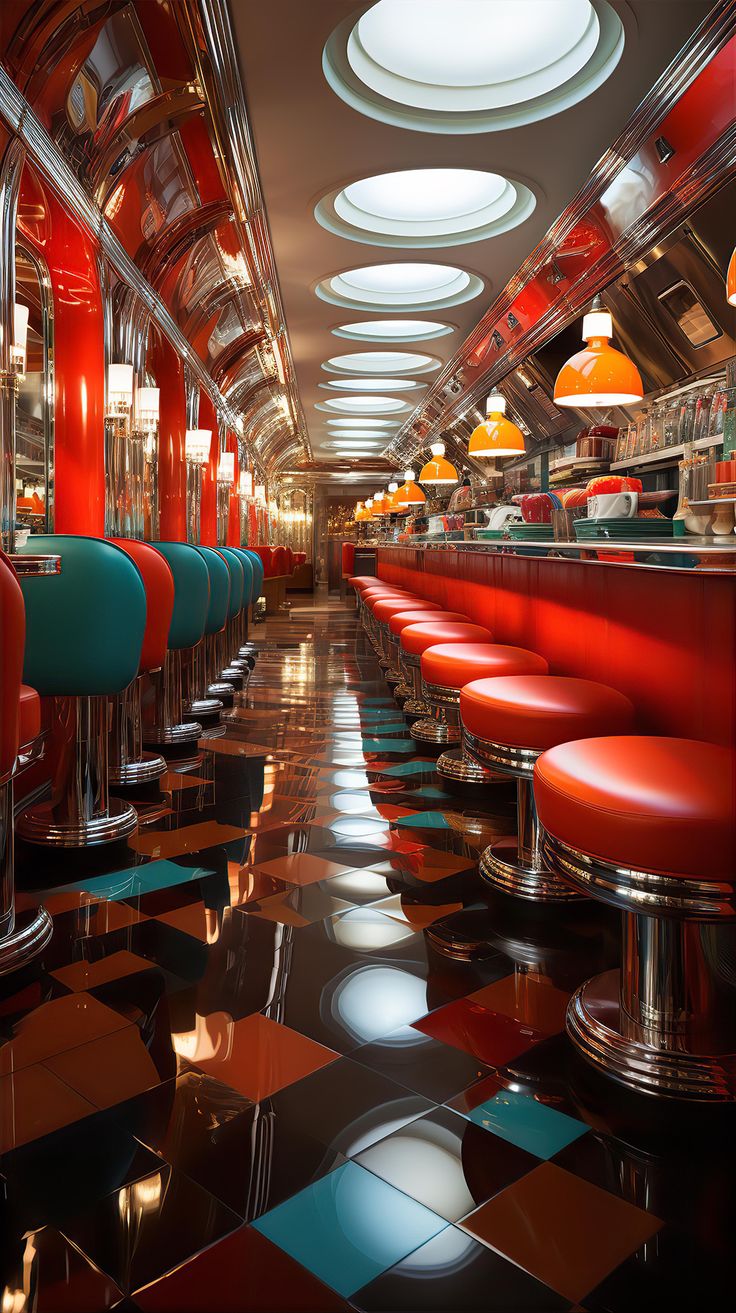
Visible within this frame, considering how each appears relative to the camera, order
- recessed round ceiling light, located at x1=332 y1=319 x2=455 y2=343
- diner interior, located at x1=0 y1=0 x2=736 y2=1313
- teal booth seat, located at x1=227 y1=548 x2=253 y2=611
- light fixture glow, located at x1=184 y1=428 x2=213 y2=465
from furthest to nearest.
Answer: recessed round ceiling light, located at x1=332 y1=319 x2=455 y2=343
light fixture glow, located at x1=184 y1=428 x2=213 y2=465
teal booth seat, located at x1=227 y1=548 x2=253 y2=611
diner interior, located at x1=0 y1=0 x2=736 y2=1313

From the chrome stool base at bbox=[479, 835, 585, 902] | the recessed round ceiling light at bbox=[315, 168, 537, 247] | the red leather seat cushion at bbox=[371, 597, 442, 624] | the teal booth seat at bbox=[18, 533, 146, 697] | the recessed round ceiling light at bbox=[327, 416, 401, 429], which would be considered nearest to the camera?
the chrome stool base at bbox=[479, 835, 585, 902]

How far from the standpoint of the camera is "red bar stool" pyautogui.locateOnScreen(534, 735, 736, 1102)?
1405 millimetres

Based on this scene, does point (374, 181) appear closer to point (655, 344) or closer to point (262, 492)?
point (655, 344)

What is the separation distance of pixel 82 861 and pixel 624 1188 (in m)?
2.04

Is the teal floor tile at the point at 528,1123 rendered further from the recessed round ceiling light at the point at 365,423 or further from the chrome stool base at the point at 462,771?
the recessed round ceiling light at the point at 365,423

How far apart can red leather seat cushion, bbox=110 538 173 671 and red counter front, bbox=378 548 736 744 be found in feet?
5.07

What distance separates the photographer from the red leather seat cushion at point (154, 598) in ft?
11.4

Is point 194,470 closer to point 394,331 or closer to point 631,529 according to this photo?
point 394,331

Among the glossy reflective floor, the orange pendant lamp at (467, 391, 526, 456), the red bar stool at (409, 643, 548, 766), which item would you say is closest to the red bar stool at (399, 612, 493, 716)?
the red bar stool at (409, 643, 548, 766)

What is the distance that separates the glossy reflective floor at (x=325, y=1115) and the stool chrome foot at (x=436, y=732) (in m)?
1.92

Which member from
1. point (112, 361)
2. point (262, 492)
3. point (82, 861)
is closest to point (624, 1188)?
point (82, 861)

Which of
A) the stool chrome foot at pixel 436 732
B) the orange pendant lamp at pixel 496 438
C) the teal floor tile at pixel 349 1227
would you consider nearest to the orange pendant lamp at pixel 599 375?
the stool chrome foot at pixel 436 732

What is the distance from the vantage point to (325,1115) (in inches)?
60.6

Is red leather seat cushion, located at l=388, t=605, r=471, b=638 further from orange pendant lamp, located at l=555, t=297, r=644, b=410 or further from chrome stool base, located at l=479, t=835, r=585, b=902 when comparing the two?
chrome stool base, located at l=479, t=835, r=585, b=902
